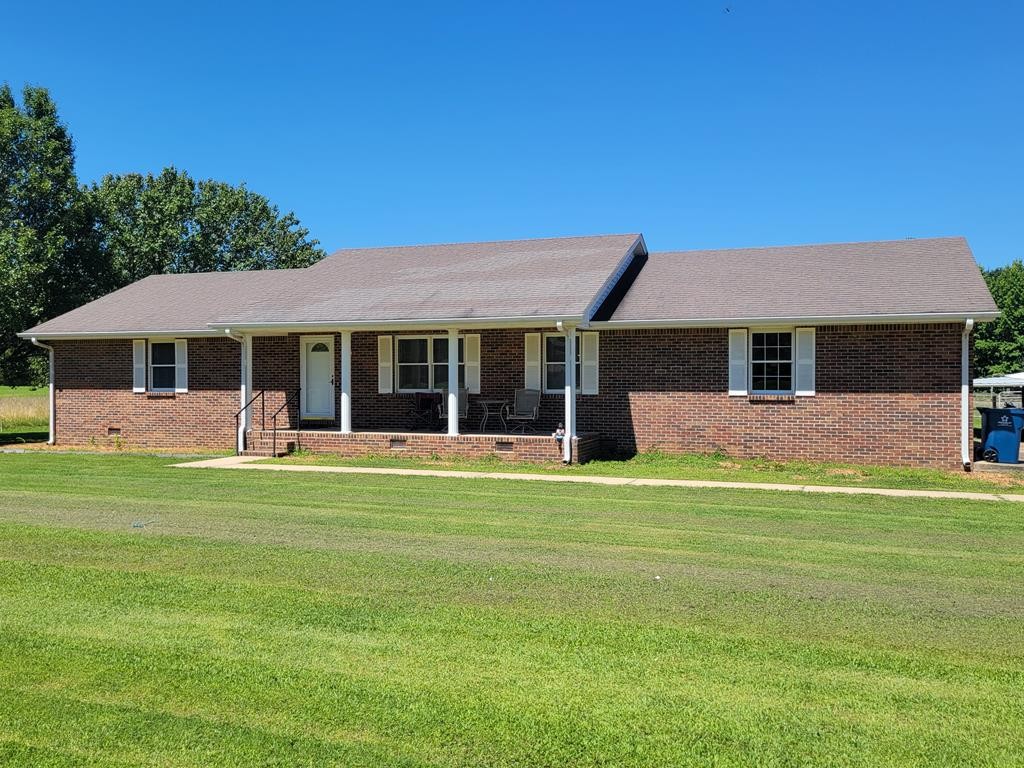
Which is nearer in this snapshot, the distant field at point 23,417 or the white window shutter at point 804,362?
the white window shutter at point 804,362

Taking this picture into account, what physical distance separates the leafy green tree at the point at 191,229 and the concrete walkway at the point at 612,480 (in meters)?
17.0

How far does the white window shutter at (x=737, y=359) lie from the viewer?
16.7m

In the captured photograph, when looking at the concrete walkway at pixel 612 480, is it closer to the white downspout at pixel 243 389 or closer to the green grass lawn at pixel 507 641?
the white downspout at pixel 243 389

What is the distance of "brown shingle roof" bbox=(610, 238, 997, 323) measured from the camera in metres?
15.9

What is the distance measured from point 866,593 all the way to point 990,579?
4.08 ft

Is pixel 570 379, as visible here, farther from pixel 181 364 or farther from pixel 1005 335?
pixel 1005 335

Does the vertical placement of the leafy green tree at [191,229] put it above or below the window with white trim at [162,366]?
above

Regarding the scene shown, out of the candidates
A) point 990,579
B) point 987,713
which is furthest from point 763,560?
point 987,713

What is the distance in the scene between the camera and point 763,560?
7.54 m

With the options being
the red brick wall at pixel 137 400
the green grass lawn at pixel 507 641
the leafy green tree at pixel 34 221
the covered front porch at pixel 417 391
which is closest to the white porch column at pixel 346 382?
the covered front porch at pixel 417 391

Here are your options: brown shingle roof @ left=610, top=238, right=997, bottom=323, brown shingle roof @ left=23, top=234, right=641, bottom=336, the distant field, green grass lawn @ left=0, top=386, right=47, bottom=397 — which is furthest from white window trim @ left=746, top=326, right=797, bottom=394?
green grass lawn @ left=0, top=386, right=47, bottom=397

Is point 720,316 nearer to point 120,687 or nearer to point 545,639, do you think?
point 545,639

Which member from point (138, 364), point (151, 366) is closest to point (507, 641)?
point (151, 366)

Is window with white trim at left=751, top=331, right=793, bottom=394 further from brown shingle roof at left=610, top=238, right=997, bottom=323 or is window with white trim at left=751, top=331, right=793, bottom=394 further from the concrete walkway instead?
the concrete walkway
